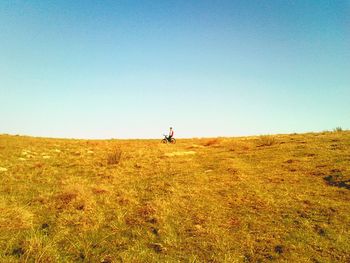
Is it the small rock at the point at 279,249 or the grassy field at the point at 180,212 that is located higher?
the grassy field at the point at 180,212

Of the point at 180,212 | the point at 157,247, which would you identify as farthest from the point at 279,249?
the point at 180,212

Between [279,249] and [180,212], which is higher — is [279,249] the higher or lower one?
the lower one

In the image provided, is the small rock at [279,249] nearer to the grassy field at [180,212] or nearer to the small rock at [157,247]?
the grassy field at [180,212]

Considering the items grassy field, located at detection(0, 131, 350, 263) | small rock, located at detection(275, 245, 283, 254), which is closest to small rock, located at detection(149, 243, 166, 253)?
grassy field, located at detection(0, 131, 350, 263)

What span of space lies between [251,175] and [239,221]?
567 centimetres

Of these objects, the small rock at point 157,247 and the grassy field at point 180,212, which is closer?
the grassy field at point 180,212

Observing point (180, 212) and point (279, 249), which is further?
point (180, 212)

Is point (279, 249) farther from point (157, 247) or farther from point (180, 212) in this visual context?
point (180, 212)

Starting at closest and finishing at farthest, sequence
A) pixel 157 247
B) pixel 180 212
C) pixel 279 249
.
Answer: pixel 279 249 < pixel 157 247 < pixel 180 212

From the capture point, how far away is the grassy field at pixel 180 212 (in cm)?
772

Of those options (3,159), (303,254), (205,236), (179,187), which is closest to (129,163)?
(179,187)

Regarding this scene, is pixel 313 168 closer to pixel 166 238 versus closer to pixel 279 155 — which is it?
pixel 279 155

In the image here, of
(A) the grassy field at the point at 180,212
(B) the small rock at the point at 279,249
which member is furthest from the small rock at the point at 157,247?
(B) the small rock at the point at 279,249

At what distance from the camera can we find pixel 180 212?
408 inches
